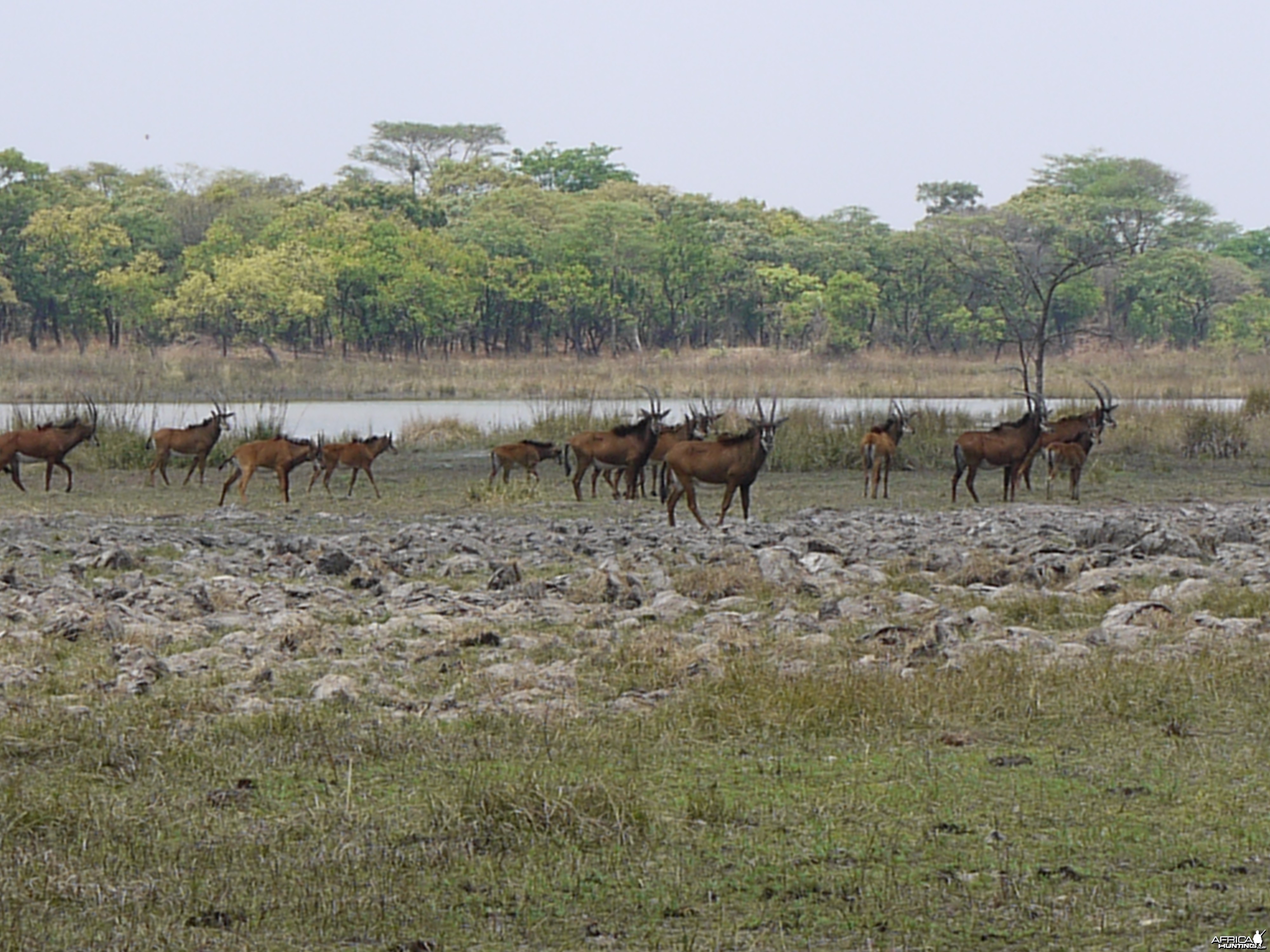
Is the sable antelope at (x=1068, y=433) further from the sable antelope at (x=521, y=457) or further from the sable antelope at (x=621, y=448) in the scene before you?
the sable antelope at (x=521, y=457)

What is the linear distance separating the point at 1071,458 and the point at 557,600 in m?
9.79

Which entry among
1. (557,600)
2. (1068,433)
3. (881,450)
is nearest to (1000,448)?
(881,450)

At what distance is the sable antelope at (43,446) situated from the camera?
1816 centimetres

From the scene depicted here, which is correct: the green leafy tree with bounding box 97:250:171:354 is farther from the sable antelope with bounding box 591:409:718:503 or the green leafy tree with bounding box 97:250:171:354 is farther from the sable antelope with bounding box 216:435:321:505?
the sable antelope with bounding box 591:409:718:503

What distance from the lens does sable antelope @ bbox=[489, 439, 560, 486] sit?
61.9ft

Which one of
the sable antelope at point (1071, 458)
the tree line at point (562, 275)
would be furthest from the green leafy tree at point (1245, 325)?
the sable antelope at point (1071, 458)

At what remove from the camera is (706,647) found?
754 cm

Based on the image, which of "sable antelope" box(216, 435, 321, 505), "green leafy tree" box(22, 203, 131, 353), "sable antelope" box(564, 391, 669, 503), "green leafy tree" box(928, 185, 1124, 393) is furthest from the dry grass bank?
"sable antelope" box(564, 391, 669, 503)

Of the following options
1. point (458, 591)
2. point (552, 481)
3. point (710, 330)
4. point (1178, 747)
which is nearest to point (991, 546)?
point (458, 591)

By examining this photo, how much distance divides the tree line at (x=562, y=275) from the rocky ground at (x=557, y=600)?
51803 mm

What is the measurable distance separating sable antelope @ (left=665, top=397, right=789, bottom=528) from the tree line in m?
50.0

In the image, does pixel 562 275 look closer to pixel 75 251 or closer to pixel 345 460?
pixel 75 251

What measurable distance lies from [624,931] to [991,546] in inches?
327

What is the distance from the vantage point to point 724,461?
14.5 metres
